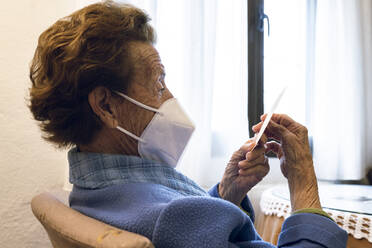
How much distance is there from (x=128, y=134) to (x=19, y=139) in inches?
24.2

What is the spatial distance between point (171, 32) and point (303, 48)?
0.96 meters

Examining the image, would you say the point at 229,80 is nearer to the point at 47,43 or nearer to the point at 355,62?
the point at 355,62

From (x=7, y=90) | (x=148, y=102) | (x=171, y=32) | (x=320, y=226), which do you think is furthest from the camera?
(x=171, y=32)

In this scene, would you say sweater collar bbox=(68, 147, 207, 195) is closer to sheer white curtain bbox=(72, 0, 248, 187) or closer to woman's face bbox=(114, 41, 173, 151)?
woman's face bbox=(114, 41, 173, 151)

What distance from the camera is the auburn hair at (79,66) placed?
72 centimetres

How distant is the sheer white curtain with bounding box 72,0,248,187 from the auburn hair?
0.61m

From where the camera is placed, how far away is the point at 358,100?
85.0 inches

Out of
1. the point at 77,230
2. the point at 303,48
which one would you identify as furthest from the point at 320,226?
the point at 303,48

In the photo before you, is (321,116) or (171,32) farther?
(321,116)

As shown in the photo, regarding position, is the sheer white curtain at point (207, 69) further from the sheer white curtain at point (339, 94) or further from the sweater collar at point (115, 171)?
the sweater collar at point (115, 171)

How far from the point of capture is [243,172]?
1021mm

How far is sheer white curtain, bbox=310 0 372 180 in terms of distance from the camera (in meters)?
2.07

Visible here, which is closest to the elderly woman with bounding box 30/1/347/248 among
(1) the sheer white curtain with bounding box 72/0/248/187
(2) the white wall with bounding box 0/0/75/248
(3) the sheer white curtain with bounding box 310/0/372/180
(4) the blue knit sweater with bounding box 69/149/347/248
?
(4) the blue knit sweater with bounding box 69/149/347/248

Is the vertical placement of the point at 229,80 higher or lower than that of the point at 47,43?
lower
